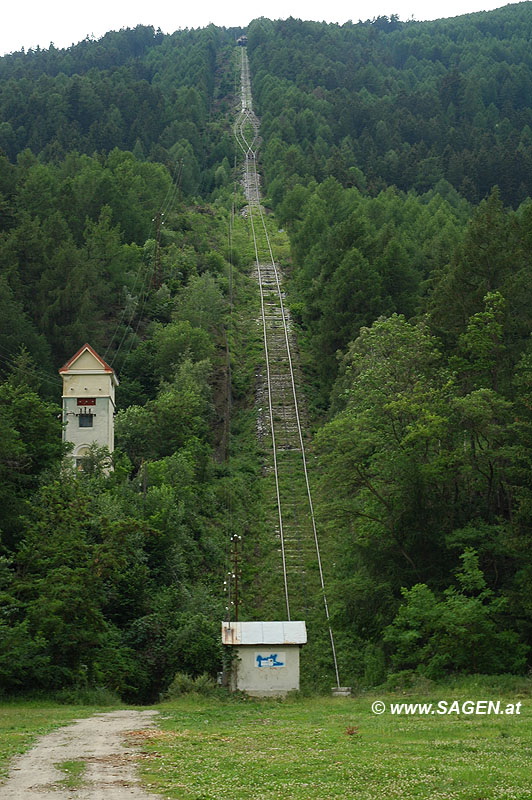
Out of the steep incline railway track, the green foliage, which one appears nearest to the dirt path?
the green foliage

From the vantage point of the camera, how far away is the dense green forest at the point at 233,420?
2861cm

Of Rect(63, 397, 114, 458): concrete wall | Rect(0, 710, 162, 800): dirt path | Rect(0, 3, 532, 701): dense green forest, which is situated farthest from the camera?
Rect(63, 397, 114, 458): concrete wall

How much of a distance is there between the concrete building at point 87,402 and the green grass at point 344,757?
2273 cm

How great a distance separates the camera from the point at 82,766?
49.7 ft

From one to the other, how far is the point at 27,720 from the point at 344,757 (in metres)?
7.77

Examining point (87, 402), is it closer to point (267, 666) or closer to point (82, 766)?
point (267, 666)

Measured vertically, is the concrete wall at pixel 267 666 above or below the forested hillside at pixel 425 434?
below

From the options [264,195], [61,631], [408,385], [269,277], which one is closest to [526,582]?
[408,385]

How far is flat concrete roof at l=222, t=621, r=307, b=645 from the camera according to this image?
28.8 meters

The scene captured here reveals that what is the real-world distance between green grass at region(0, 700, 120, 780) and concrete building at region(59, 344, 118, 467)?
19.0 meters

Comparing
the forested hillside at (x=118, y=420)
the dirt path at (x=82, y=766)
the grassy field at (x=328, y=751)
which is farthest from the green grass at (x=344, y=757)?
the forested hillside at (x=118, y=420)

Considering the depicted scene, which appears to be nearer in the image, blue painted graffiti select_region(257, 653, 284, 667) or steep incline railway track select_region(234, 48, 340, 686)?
blue painted graffiti select_region(257, 653, 284, 667)

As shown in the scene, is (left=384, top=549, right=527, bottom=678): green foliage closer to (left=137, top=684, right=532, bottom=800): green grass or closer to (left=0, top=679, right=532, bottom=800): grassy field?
(left=0, top=679, right=532, bottom=800): grassy field

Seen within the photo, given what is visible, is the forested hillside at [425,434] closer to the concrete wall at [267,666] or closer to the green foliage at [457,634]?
the green foliage at [457,634]
